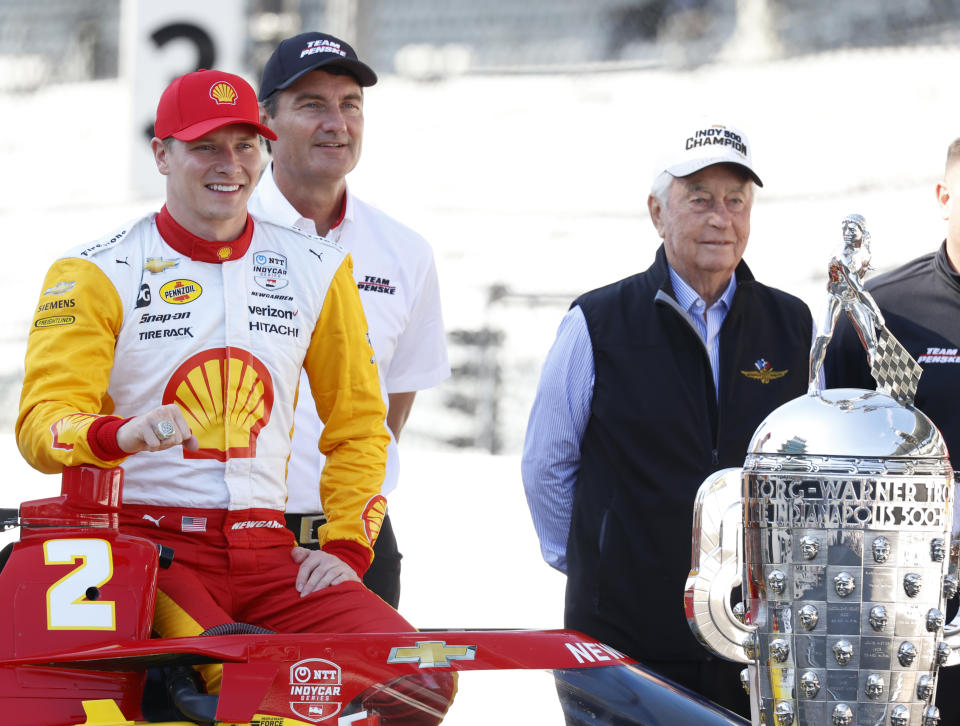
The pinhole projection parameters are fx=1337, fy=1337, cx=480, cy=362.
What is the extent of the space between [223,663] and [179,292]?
759mm

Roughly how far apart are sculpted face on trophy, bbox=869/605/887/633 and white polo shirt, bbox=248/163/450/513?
162 cm

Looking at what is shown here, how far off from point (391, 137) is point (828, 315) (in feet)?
34.2

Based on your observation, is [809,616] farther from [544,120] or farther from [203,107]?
[544,120]

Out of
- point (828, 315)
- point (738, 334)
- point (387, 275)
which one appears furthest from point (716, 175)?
point (828, 315)

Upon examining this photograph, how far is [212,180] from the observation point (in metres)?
2.26

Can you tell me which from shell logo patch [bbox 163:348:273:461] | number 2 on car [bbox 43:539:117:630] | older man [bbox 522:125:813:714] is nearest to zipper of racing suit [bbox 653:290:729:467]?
older man [bbox 522:125:813:714]

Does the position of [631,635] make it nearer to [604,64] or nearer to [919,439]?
[919,439]

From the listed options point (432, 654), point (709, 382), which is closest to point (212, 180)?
point (432, 654)

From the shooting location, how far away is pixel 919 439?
1.50 m

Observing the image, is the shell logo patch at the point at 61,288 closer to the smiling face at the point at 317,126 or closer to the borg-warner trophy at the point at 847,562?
the smiling face at the point at 317,126

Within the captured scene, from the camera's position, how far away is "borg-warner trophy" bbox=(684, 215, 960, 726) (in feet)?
4.80

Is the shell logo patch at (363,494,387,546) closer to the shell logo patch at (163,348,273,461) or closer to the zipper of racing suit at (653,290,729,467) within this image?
the shell logo patch at (163,348,273,461)

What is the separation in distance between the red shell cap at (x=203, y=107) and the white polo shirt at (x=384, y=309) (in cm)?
64

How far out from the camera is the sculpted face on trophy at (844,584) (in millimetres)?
1454
